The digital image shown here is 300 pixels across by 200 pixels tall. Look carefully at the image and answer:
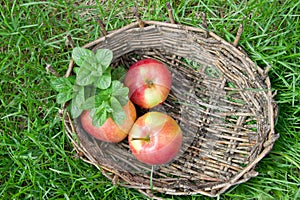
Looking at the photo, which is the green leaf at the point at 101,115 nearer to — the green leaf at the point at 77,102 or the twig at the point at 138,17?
the green leaf at the point at 77,102

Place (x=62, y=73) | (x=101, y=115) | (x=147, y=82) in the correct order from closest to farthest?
(x=101, y=115) → (x=147, y=82) → (x=62, y=73)

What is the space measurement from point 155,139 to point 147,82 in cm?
20

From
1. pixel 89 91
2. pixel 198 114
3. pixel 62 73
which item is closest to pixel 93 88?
pixel 89 91

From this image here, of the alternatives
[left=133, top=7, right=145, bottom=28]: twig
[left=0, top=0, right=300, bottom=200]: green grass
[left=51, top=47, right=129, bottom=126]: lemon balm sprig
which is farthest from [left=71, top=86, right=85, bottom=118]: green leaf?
[left=133, top=7, right=145, bottom=28]: twig

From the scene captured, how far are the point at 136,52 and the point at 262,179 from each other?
1.94ft

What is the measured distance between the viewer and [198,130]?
1594 mm

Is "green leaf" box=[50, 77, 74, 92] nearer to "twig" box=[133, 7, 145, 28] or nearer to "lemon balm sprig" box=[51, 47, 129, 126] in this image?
"lemon balm sprig" box=[51, 47, 129, 126]

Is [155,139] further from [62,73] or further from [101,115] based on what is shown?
[62,73]

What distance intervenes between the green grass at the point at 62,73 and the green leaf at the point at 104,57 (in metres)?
0.19

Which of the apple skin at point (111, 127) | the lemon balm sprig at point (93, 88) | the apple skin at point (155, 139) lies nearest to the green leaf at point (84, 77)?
the lemon balm sprig at point (93, 88)

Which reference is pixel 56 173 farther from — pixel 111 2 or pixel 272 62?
pixel 272 62

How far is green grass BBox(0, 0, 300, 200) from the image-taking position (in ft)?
4.98

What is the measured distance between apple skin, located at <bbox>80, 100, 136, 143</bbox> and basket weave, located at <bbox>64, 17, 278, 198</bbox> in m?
0.03

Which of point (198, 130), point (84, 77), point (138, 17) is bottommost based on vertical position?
point (198, 130)
